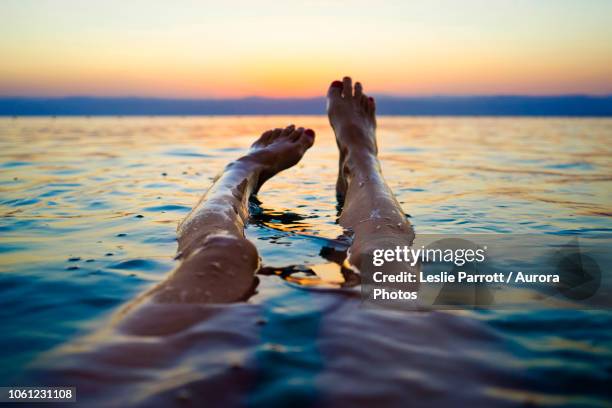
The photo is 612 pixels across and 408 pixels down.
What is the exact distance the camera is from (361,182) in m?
3.12

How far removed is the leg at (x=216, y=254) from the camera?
5.15 feet

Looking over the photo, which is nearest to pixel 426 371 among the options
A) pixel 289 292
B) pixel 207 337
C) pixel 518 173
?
pixel 207 337

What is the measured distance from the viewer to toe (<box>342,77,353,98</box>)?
5070 millimetres

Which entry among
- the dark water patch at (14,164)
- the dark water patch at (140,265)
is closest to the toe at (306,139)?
the dark water patch at (140,265)

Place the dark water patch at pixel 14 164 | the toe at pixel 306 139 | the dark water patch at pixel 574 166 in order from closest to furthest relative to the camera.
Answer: the toe at pixel 306 139 → the dark water patch at pixel 14 164 → the dark water patch at pixel 574 166

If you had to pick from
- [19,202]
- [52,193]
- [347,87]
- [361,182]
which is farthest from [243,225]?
[347,87]

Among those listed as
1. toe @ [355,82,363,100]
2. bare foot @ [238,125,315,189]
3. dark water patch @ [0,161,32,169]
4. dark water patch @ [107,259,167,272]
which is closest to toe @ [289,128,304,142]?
bare foot @ [238,125,315,189]

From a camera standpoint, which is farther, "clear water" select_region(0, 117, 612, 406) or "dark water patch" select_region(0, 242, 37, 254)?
"dark water patch" select_region(0, 242, 37, 254)

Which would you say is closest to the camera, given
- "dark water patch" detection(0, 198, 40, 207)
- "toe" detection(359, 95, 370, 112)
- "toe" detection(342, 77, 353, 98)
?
"dark water patch" detection(0, 198, 40, 207)

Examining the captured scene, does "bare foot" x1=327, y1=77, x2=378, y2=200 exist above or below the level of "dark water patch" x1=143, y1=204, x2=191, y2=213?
above

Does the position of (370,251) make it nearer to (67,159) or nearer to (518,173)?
(518,173)

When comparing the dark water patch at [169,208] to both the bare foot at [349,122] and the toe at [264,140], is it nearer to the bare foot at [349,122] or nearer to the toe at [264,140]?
the toe at [264,140]

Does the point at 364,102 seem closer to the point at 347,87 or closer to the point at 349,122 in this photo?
the point at 347,87

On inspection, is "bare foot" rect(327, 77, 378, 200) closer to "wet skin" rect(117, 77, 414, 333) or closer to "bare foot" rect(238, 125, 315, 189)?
"wet skin" rect(117, 77, 414, 333)
